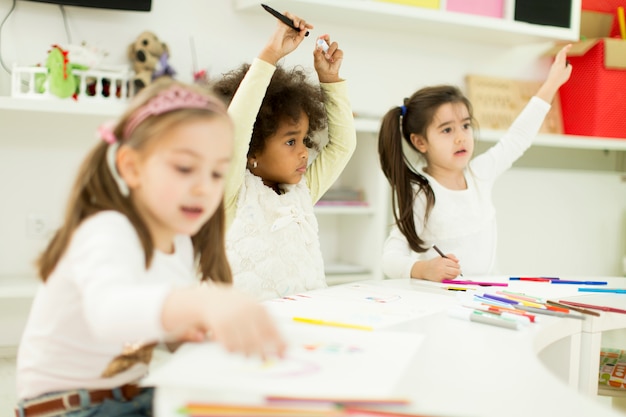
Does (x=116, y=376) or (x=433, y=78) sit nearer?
(x=116, y=376)

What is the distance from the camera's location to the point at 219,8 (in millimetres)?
2729

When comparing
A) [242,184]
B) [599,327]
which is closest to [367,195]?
[242,184]

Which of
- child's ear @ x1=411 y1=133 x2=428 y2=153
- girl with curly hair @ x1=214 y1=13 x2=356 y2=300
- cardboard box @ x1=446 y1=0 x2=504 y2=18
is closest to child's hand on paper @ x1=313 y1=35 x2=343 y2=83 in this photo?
girl with curly hair @ x1=214 y1=13 x2=356 y2=300

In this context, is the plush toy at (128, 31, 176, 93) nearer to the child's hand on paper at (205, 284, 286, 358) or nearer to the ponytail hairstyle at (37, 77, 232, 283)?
the ponytail hairstyle at (37, 77, 232, 283)

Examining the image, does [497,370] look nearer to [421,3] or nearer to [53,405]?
[53,405]

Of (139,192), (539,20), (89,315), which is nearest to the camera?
(89,315)

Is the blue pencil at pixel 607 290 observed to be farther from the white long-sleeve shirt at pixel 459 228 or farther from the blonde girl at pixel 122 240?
the blonde girl at pixel 122 240

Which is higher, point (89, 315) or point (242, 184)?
point (242, 184)

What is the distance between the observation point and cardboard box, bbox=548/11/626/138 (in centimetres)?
304

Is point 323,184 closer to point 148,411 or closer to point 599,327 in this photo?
point 599,327

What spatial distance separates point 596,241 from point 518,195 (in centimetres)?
50

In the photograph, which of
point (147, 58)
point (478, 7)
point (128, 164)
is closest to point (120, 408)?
point (128, 164)

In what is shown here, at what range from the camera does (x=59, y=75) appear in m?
2.27

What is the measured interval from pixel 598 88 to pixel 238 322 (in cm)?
286
